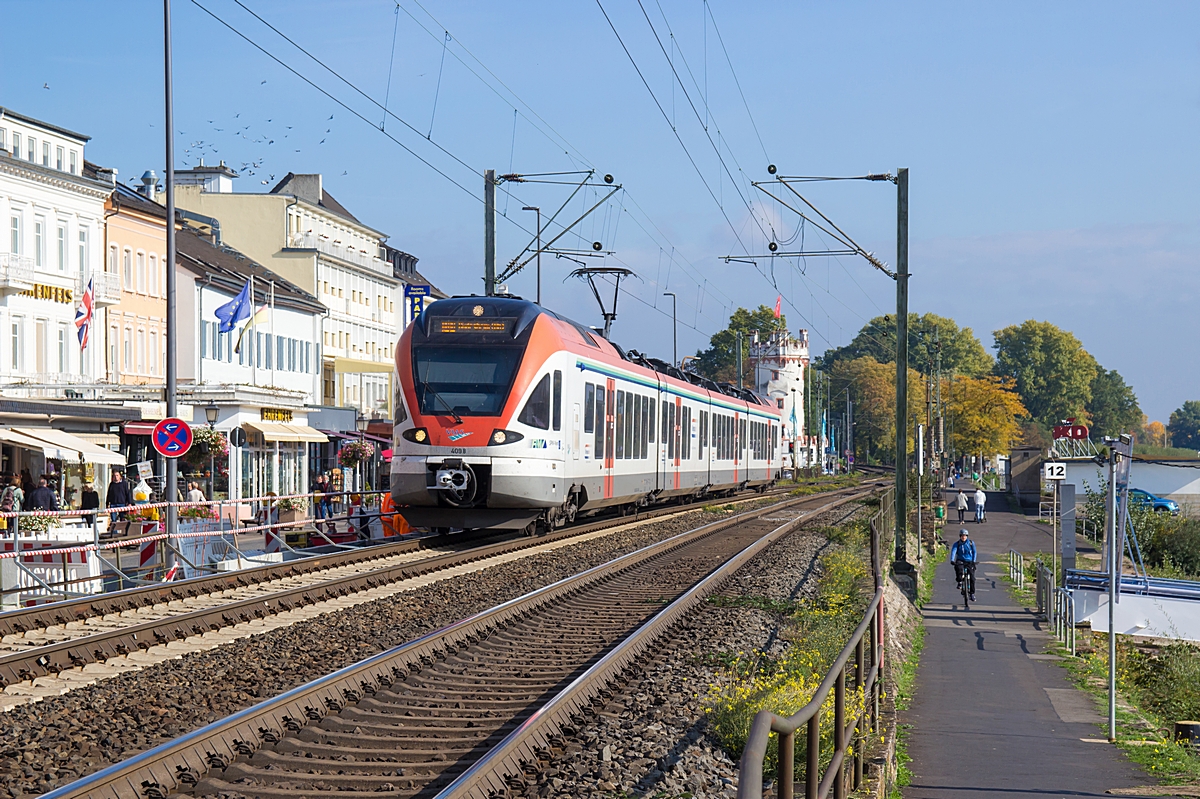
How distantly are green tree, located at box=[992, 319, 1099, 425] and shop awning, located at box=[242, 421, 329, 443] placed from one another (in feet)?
427

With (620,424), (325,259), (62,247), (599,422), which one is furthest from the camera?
(325,259)

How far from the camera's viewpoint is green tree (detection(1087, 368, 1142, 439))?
182 meters

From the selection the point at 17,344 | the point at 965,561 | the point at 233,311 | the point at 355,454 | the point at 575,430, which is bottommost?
the point at 965,561

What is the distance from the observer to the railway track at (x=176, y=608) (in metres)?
12.1

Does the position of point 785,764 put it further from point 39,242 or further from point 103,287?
point 103,287

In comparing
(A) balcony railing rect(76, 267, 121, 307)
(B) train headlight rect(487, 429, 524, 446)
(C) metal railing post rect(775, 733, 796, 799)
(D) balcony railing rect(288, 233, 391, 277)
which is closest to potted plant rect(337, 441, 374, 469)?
(A) balcony railing rect(76, 267, 121, 307)

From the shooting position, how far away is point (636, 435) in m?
31.0

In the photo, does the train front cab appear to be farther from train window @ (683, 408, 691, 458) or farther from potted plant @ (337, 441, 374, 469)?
potted plant @ (337, 441, 374, 469)

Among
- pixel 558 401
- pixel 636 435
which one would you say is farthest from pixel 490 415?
pixel 636 435

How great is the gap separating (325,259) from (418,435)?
5192 centimetres

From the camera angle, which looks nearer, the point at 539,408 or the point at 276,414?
the point at 539,408

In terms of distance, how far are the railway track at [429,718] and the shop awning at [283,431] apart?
32.0 metres

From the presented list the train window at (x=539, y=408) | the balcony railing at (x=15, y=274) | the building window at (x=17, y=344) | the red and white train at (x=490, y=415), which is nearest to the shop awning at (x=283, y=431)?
the building window at (x=17, y=344)

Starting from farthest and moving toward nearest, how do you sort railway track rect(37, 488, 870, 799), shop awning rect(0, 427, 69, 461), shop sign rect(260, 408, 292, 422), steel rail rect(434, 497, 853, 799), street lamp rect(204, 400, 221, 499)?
shop sign rect(260, 408, 292, 422) < street lamp rect(204, 400, 221, 499) < shop awning rect(0, 427, 69, 461) < railway track rect(37, 488, 870, 799) < steel rail rect(434, 497, 853, 799)
